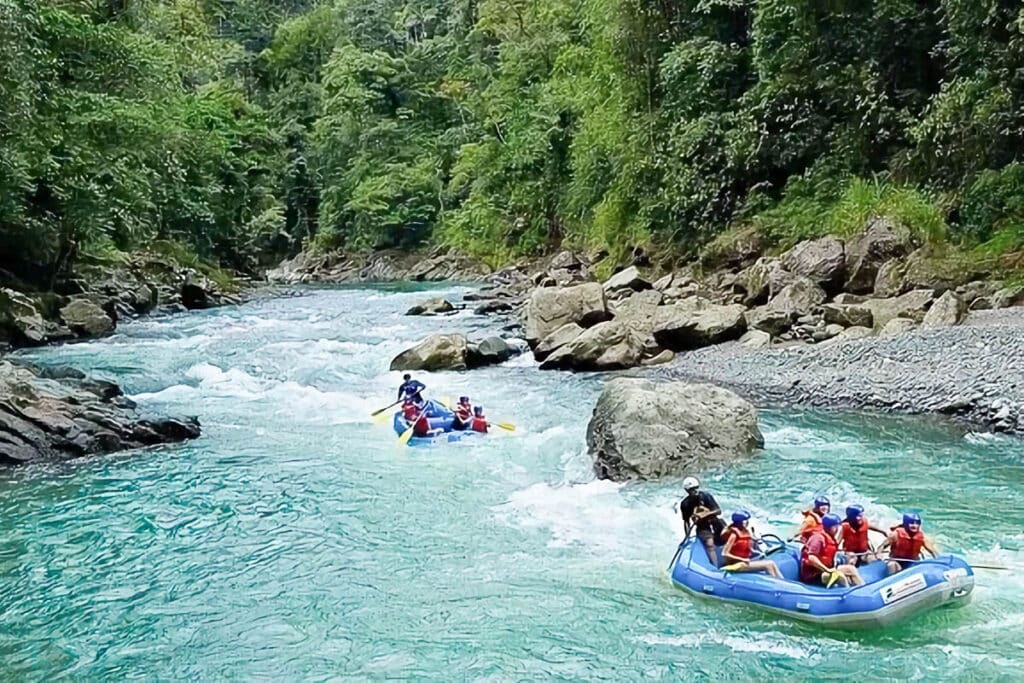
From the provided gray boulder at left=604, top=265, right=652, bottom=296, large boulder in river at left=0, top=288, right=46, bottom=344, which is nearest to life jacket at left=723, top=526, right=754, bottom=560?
gray boulder at left=604, top=265, right=652, bottom=296

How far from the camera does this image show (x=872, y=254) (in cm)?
1909

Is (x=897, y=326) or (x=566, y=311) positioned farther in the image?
(x=566, y=311)

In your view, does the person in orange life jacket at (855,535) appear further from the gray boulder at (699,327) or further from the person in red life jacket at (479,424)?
the gray boulder at (699,327)

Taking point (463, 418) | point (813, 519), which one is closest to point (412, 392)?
point (463, 418)

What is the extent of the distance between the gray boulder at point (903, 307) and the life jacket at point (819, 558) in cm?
960

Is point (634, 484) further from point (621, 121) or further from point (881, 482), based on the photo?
point (621, 121)

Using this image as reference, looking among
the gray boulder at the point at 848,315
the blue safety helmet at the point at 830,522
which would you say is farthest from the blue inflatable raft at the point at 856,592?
the gray boulder at the point at 848,315

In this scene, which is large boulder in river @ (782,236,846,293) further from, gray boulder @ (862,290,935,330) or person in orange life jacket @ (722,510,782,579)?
person in orange life jacket @ (722,510,782,579)

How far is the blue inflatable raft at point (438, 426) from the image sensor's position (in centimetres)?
1353

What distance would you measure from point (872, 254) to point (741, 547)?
1267 cm

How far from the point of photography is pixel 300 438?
46.8 feet

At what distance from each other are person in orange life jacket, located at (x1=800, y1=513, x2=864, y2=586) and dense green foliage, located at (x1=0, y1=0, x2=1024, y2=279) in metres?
12.0

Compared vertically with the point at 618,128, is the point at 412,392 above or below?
below

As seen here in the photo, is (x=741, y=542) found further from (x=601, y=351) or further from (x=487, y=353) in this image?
(x=487, y=353)
